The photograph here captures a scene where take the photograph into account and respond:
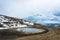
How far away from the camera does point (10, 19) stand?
119 inches

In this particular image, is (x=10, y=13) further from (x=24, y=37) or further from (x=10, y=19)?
(x=24, y=37)

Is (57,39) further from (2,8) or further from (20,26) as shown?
→ (2,8)

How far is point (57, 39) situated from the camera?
3.04 meters

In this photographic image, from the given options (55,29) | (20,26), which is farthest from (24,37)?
(55,29)

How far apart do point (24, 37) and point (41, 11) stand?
62cm

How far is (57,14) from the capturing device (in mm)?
3139

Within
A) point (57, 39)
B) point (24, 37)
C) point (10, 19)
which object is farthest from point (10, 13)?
point (57, 39)

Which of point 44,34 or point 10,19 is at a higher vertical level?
point 10,19

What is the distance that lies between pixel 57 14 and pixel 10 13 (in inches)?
36.7

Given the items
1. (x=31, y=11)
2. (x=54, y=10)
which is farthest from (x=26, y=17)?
(x=54, y=10)

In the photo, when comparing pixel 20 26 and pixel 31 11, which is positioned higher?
pixel 31 11

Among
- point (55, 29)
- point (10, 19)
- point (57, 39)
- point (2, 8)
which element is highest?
point (2, 8)

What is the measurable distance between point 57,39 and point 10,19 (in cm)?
99

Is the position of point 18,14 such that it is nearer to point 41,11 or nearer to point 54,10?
point 41,11
